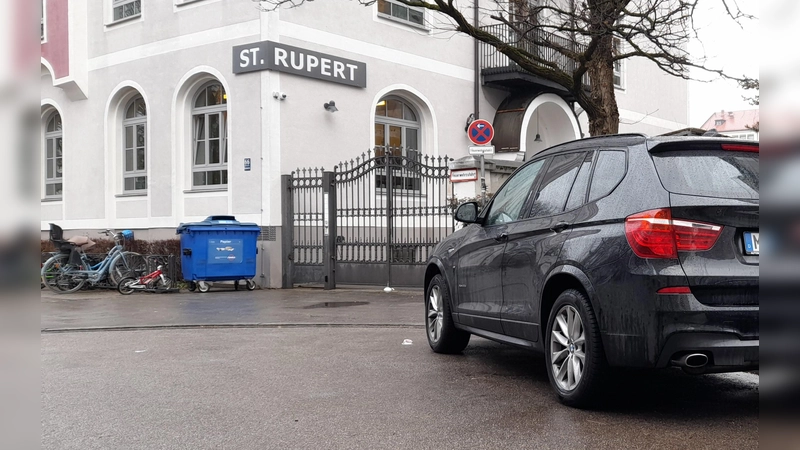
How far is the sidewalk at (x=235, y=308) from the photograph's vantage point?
1083 cm

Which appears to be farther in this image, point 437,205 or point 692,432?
point 437,205

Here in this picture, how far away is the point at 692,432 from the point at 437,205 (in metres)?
10.8

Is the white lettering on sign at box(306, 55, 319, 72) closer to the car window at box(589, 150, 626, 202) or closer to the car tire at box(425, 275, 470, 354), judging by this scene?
the car tire at box(425, 275, 470, 354)

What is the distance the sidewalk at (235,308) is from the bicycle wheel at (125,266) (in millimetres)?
369

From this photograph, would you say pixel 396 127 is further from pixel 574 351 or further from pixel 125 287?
pixel 574 351

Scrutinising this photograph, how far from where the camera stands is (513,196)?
6.69 meters

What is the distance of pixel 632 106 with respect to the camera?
30.2 metres

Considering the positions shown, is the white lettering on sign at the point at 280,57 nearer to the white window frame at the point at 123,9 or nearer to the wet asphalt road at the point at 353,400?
the white window frame at the point at 123,9

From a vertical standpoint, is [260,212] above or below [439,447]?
above

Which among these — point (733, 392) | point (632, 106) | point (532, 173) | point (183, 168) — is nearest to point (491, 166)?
point (183, 168)

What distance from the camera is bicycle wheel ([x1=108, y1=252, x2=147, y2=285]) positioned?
1592cm

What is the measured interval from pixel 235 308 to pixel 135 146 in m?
8.77

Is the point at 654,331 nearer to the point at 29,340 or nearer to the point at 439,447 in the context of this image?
the point at 439,447

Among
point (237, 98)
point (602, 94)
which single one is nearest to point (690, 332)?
point (602, 94)
